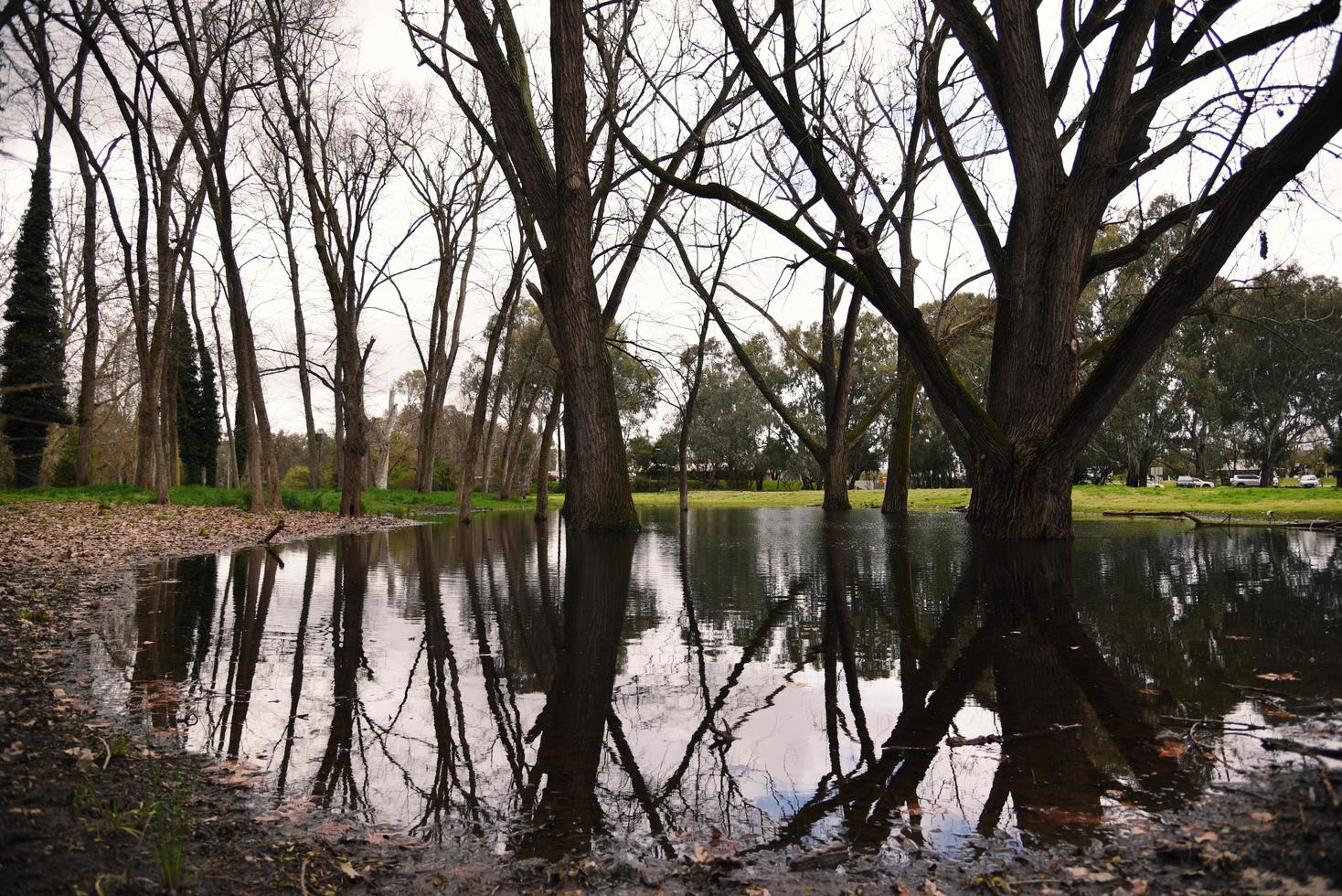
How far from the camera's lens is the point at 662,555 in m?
11.8

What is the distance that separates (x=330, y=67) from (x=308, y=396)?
17000 mm

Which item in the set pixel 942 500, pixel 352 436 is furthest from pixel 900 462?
pixel 352 436

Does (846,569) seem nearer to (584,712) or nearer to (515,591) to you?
(515,591)

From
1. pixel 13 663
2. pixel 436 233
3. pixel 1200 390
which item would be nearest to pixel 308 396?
pixel 436 233

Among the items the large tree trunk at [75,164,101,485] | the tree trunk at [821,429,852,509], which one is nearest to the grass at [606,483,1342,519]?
the tree trunk at [821,429,852,509]

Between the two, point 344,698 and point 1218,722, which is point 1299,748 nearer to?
point 1218,722

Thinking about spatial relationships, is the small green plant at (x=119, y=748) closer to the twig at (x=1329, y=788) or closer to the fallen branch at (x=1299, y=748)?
the twig at (x=1329, y=788)

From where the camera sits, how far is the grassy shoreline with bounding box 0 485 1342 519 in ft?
66.9

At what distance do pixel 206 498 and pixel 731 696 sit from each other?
21.7m

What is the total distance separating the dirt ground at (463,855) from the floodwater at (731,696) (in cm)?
11

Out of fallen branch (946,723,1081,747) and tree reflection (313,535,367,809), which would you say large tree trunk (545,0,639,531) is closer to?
tree reflection (313,535,367,809)

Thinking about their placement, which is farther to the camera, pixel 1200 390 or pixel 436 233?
pixel 1200 390

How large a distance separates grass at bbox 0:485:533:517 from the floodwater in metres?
13.5

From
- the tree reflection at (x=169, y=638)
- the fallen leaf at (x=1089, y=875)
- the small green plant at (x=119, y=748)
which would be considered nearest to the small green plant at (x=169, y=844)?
the small green plant at (x=119, y=748)
